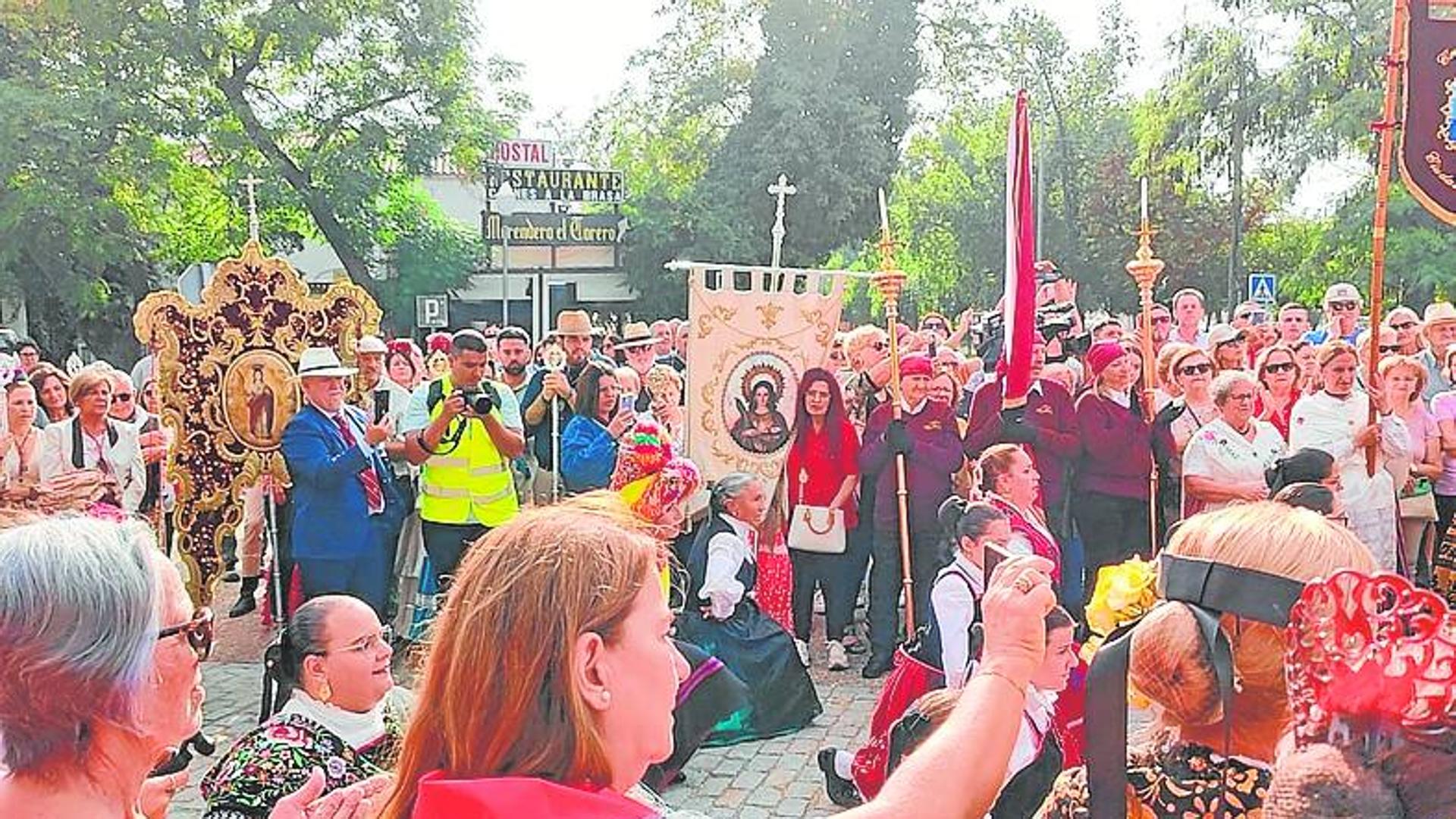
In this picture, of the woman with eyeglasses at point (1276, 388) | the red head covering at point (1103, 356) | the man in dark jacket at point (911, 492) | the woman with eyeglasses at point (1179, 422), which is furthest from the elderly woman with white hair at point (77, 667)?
the woman with eyeglasses at point (1276, 388)

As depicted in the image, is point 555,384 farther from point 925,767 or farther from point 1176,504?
point 925,767

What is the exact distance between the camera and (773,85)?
104 ft

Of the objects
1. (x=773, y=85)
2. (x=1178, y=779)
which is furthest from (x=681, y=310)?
(x=1178, y=779)

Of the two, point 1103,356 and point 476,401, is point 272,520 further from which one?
point 1103,356

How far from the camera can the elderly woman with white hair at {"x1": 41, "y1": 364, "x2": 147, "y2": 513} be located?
773 centimetres

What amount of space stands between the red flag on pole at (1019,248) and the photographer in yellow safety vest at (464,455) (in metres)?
3.18

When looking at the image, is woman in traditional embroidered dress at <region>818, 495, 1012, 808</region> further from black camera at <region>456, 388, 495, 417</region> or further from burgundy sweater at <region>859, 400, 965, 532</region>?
black camera at <region>456, 388, 495, 417</region>

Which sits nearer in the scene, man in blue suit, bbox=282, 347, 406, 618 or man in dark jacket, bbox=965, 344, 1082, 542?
man in blue suit, bbox=282, 347, 406, 618

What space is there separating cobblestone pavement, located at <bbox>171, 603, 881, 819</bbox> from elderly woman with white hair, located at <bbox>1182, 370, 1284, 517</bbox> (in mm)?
2120

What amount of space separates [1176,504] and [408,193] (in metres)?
21.5

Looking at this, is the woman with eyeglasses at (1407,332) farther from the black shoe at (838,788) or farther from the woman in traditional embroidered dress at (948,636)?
the black shoe at (838,788)

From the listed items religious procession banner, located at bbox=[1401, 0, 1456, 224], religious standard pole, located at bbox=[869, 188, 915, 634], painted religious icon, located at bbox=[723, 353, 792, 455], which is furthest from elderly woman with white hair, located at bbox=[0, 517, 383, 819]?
painted religious icon, located at bbox=[723, 353, 792, 455]

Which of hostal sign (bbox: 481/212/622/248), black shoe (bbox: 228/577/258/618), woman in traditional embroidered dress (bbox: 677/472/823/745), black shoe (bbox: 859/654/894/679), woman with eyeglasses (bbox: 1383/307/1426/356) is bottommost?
black shoe (bbox: 859/654/894/679)

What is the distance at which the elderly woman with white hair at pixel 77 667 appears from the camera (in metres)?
1.91
